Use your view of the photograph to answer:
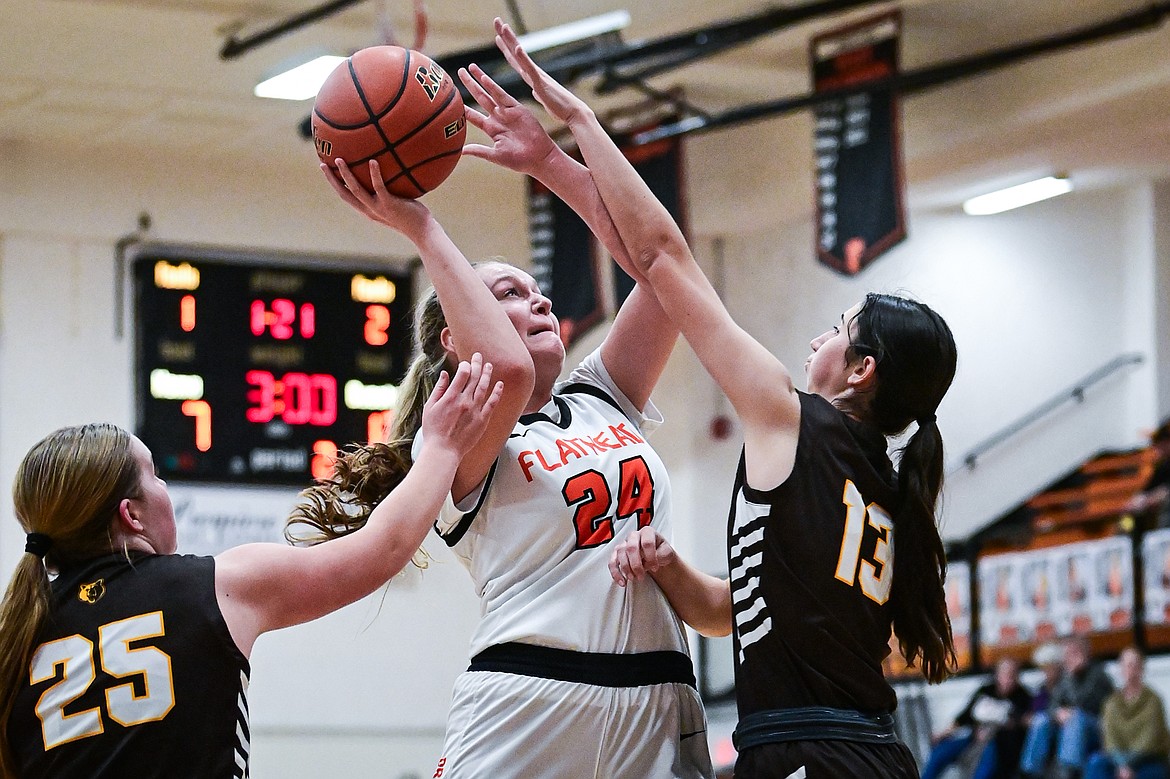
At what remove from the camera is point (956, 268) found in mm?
12789

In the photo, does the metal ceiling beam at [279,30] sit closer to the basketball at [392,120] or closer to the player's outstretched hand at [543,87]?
the basketball at [392,120]

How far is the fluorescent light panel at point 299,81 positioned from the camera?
30.0 ft

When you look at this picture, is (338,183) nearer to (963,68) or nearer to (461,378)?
(461,378)

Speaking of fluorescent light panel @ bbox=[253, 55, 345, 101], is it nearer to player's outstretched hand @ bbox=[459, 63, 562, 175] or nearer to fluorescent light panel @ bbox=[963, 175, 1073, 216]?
fluorescent light panel @ bbox=[963, 175, 1073, 216]

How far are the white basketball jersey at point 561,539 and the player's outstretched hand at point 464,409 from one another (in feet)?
0.76

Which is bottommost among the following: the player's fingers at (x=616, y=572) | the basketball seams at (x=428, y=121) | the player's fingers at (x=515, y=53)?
the player's fingers at (x=616, y=572)

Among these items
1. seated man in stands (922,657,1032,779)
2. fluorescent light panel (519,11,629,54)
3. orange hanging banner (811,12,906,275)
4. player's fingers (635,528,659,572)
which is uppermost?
fluorescent light panel (519,11,629,54)

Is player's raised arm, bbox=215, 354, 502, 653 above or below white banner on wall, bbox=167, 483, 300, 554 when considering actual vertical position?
above

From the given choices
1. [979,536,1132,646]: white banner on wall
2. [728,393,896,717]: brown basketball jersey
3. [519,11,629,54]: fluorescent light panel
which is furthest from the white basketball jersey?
A: [979,536,1132,646]: white banner on wall

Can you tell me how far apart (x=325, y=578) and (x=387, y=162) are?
0.95 m

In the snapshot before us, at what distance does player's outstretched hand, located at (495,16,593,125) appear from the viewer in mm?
3244

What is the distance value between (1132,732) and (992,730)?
1.06m

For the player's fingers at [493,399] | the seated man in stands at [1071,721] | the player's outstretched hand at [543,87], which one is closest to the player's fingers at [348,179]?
the player's outstretched hand at [543,87]

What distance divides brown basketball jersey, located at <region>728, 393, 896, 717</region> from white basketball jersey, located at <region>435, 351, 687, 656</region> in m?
0.36
